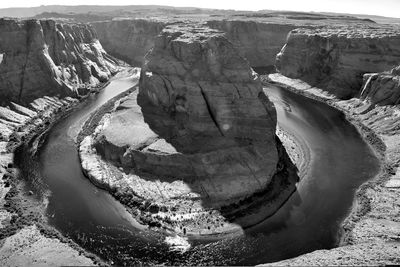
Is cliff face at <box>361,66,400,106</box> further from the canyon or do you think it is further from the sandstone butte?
the sandstone butte

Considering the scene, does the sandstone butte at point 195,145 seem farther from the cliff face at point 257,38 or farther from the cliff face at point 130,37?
the cliff face at point 130,37

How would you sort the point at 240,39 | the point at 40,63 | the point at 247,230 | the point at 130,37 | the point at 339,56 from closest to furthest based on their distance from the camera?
the point at 247,230
the point at 40,63
the point at 339,56
the point at 240,39
the point at 130,37

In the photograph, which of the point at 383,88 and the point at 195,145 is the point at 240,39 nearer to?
the point at 383,88

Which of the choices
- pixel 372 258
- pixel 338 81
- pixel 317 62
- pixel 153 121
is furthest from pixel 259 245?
pixel 317 62

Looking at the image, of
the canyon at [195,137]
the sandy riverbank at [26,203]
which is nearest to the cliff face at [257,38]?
the canyon at [195,137]

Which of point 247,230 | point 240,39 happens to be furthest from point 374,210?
point 240,39

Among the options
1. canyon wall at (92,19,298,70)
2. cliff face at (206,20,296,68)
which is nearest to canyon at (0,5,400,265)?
cliff face at (206,20,296,68)

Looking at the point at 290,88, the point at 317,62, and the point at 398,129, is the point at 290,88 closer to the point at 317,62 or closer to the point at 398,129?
the point at 317,62
